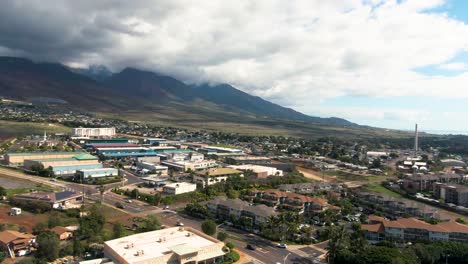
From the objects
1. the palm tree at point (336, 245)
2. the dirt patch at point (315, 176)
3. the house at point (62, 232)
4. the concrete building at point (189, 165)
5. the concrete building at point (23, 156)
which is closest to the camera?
the palm tree at point (336, 245)

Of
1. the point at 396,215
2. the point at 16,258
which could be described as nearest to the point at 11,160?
the point at 16,258

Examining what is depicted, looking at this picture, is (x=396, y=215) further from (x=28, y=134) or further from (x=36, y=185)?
(x=28, y=134)

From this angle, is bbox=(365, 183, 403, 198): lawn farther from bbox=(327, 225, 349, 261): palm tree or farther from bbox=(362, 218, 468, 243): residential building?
bbox=(327, 225, 349, 261): palm tree

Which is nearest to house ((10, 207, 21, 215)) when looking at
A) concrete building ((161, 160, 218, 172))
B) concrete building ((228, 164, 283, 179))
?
concrete building ((161, 160, 218, 172))

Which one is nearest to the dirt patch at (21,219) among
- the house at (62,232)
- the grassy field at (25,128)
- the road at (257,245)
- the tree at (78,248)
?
the house at (62,232)

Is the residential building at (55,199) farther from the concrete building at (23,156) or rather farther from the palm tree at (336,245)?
the palm tree at (336,245)

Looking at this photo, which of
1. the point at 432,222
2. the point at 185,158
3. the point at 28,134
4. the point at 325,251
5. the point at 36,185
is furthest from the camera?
the point at 28,134
